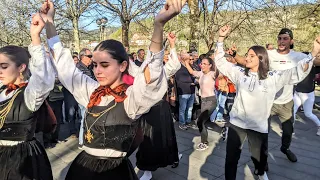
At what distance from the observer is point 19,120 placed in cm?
222

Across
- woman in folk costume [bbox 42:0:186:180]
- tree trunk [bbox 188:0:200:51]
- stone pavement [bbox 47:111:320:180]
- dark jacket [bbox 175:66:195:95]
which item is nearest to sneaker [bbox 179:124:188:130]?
stone pavement [bbox 47:111:320:180]

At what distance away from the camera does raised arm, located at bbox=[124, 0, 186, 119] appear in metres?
1.44

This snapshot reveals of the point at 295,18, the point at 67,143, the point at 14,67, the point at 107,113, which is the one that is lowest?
the point at 67,143

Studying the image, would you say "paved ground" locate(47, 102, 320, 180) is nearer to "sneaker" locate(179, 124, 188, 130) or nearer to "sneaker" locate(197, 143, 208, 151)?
"sneaker" locate(197, 143, 208, 151)

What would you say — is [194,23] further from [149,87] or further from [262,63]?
[149,87]

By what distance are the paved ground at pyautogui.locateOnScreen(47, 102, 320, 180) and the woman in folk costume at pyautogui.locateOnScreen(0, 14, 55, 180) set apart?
6.68 ft

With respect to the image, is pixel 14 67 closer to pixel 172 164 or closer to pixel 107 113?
pixel 107 113

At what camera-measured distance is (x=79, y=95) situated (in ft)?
6.87

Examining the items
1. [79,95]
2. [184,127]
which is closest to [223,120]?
[184,127]

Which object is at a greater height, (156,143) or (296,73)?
(296,73)

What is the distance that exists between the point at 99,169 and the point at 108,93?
48 centimetres

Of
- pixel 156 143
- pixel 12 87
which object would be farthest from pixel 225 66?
pixel 12 87

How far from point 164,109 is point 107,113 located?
239 cm

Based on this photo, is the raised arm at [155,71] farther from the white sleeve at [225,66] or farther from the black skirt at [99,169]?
the white sleeve at [225,66]
